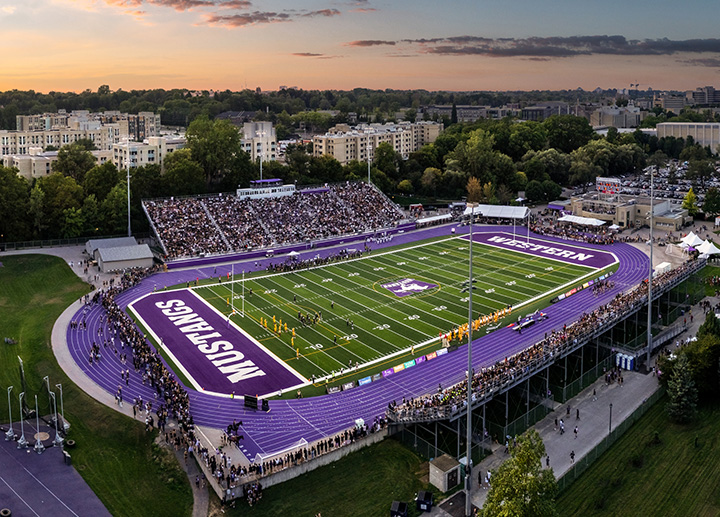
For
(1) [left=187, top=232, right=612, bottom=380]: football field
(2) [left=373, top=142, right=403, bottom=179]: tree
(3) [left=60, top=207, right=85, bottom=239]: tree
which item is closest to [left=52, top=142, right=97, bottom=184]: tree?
(3) [left=60, top=207, right=85, bottom=239]: tree

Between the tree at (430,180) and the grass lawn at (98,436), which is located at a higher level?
the tree at (430,180)

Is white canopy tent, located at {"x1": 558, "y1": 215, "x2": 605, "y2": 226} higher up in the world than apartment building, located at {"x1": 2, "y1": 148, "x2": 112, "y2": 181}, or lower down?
lower down

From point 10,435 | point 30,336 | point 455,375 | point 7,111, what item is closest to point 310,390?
point 455,375

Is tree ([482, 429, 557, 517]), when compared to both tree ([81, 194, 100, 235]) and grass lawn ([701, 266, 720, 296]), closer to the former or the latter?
grass lawn ([701, 266, 720, 296])

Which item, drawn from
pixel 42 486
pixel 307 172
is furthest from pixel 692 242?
pixel 42 486

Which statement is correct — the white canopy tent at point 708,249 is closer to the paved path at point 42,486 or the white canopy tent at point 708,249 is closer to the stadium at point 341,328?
the stadium at point 341,328

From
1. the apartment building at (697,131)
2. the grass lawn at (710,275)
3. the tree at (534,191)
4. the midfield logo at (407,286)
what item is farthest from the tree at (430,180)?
the apartment building at (697,131)

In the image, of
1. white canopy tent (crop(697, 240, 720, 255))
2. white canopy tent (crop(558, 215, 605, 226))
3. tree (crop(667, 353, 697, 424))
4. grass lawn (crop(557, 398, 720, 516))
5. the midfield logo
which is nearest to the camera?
grass lawn (crop(557, 398, 720, 516))
